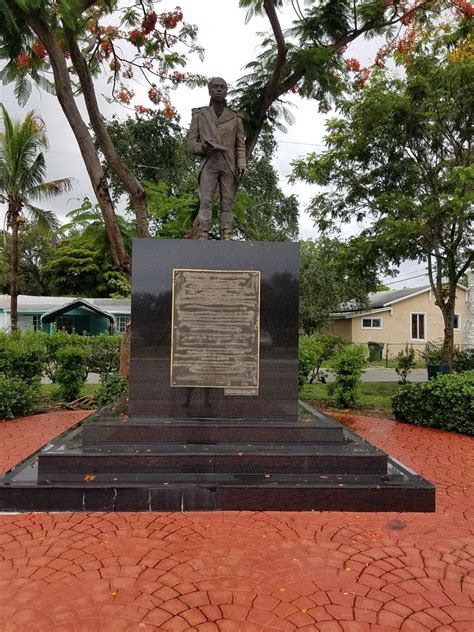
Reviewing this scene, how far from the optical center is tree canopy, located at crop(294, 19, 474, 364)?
975cm

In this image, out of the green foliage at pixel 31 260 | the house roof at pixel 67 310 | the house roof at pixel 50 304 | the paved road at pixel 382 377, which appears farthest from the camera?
the green foliage at pixel 31 260

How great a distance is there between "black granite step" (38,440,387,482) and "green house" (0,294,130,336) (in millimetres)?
19154

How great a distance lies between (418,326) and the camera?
29453mm

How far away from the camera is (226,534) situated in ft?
11.0

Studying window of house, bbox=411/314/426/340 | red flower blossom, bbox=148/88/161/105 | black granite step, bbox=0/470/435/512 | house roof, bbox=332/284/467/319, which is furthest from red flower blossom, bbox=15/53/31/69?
window of house, bbox=411/314/426/340

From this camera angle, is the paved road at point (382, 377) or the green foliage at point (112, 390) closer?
the green foliage at point (112, 390)

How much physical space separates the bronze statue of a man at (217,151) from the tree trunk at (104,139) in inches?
135

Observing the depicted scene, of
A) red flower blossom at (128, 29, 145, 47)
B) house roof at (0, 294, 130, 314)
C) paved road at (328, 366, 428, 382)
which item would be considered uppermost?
red flower blossom at (128, 29, 145, 47)

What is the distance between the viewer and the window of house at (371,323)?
96.9 feet

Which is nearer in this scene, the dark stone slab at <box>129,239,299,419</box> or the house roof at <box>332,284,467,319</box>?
the dark stone slab at <box>129,239,299,419</box>

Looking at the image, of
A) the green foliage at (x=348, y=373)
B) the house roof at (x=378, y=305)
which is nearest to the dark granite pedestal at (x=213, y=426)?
the green foliage at (x=348, y=373)

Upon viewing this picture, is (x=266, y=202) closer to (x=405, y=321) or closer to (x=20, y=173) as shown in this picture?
(x=20, y=173)

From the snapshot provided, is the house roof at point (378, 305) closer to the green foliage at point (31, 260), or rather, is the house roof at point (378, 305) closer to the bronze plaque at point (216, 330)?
the green foliage at point (31, 260)

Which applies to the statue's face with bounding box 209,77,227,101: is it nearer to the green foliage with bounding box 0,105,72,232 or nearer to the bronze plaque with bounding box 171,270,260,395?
the bronze plaque with bounding box 171,270,260,395
